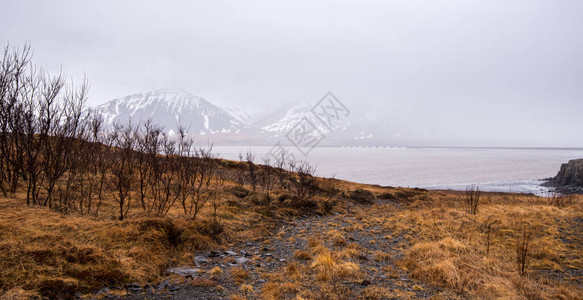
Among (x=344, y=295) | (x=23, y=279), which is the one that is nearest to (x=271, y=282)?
(x=344, y=295)

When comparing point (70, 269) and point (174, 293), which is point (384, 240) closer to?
point (174, 293)

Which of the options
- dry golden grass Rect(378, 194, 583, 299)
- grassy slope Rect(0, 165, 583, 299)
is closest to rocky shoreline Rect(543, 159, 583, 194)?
dry golden grass Rect(378, 194, 583, 299)

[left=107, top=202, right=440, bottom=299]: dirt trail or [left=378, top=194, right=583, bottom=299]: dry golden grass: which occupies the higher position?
[left=378, top=194, right=583, bottom=299]: dry golden grass

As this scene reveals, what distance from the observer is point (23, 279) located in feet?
→ 15.0

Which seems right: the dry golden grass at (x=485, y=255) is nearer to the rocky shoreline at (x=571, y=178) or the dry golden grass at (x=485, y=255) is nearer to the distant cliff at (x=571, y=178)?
the rocky shoreline at (x=571, y=178)

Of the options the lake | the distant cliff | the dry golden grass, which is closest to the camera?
the dry golden grass

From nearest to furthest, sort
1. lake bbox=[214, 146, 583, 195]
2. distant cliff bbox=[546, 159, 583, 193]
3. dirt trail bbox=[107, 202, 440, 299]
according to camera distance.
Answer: dirt trail bbox=[107, 202, 440, 299], distant cliff bbox=[546, 159, 583, 193], lake bbox=[214, 146, 583, 195]

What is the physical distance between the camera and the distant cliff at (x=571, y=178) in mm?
41625

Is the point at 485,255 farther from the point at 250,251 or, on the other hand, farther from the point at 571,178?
the point at 571,178

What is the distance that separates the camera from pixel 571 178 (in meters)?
44.6

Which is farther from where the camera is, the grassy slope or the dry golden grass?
the dry golden grass

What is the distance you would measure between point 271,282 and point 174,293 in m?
2.03

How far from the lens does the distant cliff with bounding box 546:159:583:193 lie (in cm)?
4162

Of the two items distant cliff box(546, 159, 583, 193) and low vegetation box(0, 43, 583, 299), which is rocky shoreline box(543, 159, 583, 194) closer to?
distant cliff box(546, 159, 583, 193)
